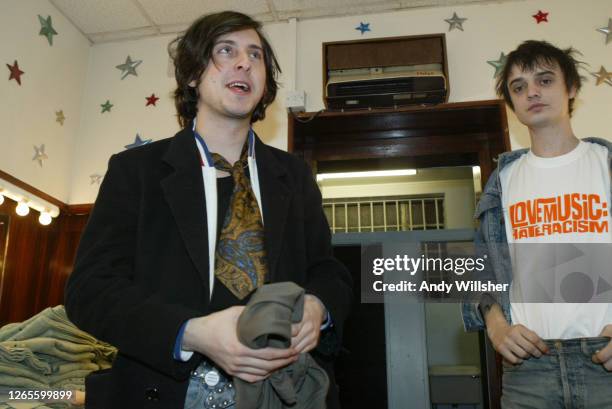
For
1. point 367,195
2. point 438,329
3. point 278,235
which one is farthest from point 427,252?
point 367,195

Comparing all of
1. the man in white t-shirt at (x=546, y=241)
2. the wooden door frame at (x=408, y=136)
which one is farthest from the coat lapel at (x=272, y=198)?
the wooden door frame at (x=408, y=136)

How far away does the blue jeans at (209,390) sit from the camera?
92 centimetres

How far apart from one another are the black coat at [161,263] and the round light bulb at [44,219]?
6.34 feet

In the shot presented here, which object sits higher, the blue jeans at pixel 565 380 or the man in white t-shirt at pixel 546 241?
the man in white t-shirt at pixel 546 241

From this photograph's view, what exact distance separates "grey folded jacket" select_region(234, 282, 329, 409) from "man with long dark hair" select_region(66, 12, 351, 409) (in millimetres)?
22

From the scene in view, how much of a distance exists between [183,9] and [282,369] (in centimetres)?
263

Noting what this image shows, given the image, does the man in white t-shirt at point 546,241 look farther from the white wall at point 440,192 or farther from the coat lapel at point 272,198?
the white wall at point 440,192

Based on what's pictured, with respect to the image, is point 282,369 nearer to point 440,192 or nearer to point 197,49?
point 197,49

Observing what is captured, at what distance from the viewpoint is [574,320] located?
129 cm

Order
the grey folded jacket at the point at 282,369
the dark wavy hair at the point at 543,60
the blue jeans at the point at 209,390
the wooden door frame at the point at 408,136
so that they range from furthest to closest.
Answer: the wooden door frame at the point at 408,136 < the dark wavy hair at the point at 543,60 < the blue jeans at the point at 209,390 < the grey folded jacket at the point at 282,369

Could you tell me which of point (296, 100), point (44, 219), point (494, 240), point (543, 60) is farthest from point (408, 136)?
point (44, 219)

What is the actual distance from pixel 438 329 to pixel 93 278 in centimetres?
211

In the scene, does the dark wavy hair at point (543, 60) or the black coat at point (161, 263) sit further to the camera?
the dark wavy hair at point (543, 60)

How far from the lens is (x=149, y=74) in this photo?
3.19 metres
